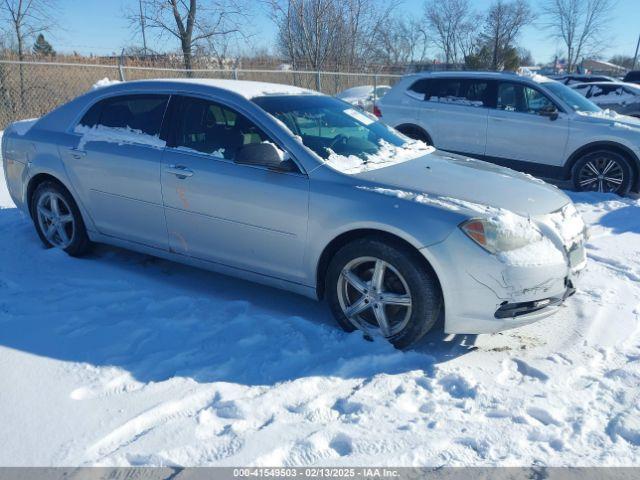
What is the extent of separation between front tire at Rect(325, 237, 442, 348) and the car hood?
456 mm

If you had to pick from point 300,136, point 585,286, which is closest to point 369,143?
point 300,136

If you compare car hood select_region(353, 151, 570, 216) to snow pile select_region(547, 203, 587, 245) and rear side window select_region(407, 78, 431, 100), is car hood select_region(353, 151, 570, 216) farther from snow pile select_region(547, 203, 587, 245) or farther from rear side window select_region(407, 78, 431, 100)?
rear side window select_region(407, 78, 431, 100)

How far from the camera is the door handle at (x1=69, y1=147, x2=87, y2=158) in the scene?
179 inches

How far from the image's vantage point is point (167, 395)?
2865 mm

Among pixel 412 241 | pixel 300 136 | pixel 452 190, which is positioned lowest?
pixel 412 241

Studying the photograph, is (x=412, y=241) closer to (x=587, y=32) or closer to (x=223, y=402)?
(x=223, y=402)

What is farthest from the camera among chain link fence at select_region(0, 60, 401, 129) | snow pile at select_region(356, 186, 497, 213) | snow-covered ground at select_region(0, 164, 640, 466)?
chain link fence at select_region(0, 60, 401, 129)

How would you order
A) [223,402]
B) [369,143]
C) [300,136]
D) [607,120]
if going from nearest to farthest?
[223,402]
[300,136]
[369,143]
[607,120]

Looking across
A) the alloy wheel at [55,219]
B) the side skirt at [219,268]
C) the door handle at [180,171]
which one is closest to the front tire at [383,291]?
the side skirt at [219,268]

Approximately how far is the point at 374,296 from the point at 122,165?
2385 millimetres

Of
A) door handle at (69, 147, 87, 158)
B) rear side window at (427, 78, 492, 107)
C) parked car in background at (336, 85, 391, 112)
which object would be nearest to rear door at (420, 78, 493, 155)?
rear side window at (427, 78, 492, 107)

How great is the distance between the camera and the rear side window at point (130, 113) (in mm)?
4270

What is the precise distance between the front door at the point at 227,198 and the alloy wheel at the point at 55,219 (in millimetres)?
1361

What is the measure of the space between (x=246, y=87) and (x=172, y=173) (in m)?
0.92
